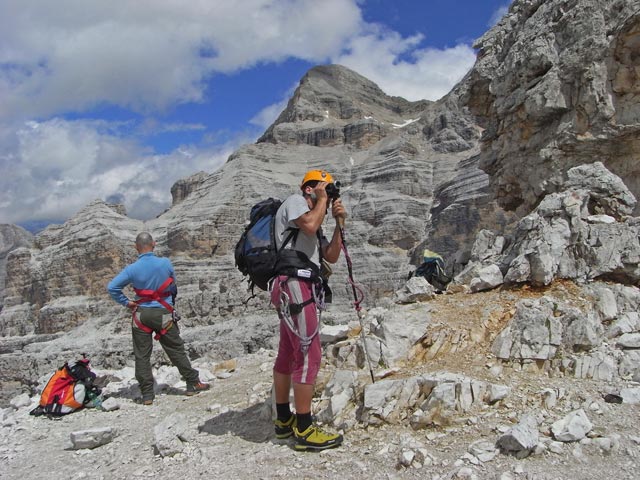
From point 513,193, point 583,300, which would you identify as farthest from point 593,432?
point 513,193

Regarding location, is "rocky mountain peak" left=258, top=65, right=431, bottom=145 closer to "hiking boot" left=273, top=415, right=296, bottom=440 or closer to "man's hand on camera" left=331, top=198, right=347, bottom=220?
"man's hand on camera" left=331, top=198, right=347, bottom=220

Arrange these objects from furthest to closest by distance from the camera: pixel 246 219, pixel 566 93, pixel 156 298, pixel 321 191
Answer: pixel 246 219 < pixel 566 93 < pixel 156 298 < pixel 321 191

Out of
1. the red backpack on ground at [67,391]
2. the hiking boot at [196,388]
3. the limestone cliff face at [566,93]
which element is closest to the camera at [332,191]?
the hiking boot at [196,388]

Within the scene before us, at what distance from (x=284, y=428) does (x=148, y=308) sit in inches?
117

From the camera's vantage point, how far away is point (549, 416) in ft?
13.7

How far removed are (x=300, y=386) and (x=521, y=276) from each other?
3741 mm

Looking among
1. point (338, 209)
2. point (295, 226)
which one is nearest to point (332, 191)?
point (338, 209)

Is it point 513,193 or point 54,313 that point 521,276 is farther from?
point 54,313

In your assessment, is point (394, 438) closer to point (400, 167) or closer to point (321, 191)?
point (321, 191)

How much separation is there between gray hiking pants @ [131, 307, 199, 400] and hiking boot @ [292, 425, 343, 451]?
9.89 feet

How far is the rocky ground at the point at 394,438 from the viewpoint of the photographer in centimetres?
369

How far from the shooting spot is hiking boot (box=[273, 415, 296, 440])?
462 cm

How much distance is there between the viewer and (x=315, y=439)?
424cm

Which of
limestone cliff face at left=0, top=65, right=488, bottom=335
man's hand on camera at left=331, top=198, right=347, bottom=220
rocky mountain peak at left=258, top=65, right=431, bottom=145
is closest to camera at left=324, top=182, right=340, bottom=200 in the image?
man's hand on camera at left=331, top=198, right=347, bottom=220
